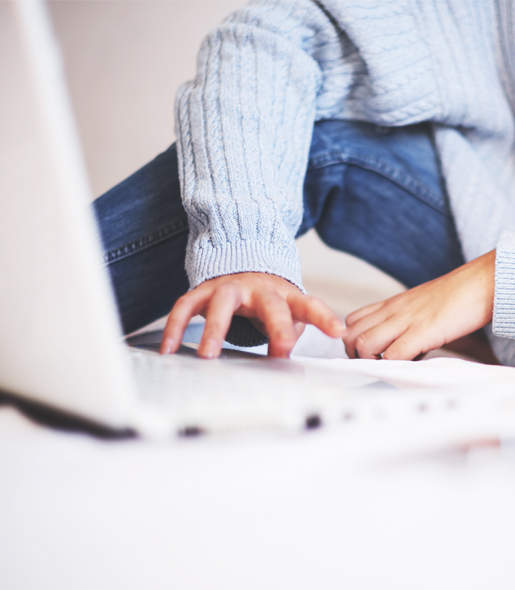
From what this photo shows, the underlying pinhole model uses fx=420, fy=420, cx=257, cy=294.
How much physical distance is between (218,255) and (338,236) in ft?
1.26

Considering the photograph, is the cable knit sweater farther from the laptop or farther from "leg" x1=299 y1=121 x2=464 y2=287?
the laptop

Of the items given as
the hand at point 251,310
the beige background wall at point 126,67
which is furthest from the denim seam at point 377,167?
the beige background wall at point 126,67

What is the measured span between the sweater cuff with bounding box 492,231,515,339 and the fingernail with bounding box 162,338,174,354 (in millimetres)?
307

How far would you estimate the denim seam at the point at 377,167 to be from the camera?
604 millimetres

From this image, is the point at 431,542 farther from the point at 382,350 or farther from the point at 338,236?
the point at 338,236

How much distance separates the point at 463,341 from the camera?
0.70m

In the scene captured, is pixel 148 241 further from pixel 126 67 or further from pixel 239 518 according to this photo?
pixel 126 67

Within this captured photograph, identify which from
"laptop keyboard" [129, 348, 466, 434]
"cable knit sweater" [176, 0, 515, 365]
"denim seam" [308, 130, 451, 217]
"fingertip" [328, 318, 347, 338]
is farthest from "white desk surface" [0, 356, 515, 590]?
"denim seam" [308, 130, 451, 217]

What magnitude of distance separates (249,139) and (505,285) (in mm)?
305

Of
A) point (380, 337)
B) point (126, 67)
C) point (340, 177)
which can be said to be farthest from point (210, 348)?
point (126, 67)

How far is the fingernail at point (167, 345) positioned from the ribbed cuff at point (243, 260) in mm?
76

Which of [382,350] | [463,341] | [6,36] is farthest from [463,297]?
[6,36]

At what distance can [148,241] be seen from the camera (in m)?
0.56

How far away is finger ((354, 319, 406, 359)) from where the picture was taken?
1.44 feet
